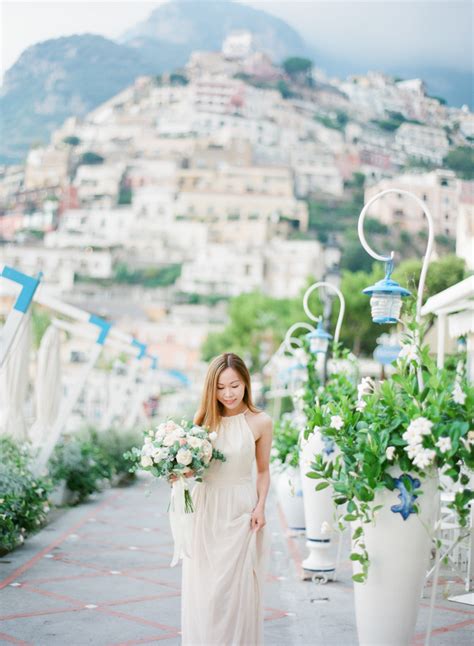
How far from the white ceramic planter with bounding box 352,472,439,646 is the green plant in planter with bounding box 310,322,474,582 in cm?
4

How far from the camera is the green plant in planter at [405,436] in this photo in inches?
132

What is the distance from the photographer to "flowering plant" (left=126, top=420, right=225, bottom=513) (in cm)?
373

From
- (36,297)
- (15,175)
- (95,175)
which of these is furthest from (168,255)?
(36,297)

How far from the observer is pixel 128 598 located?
5402 millimetres

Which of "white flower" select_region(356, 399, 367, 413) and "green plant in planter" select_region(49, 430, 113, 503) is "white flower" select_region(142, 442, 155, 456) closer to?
"white flower" select_region(356, 399, 367, 413)

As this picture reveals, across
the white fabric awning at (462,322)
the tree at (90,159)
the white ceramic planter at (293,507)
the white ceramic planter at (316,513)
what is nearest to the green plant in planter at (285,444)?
the white ceramic planter at (293,507)

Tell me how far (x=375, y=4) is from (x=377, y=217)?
29.5 meters

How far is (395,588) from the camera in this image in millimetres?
3521

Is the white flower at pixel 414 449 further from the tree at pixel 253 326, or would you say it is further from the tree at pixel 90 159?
the tree at pixel 90 159

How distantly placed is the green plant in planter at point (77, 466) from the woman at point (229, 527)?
5.87 m

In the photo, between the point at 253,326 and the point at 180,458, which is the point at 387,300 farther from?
the point at 253,326

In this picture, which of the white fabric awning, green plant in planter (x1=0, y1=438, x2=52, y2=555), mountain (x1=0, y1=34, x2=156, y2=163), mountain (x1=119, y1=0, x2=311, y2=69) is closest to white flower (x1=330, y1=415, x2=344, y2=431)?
green plant in planter (x1=0, y1=438, x2=52, y2=555)

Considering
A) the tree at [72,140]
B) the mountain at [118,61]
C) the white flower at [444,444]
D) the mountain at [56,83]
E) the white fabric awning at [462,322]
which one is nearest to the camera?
the white flower at [444,444]

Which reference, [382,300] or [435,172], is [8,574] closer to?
[382,300]
